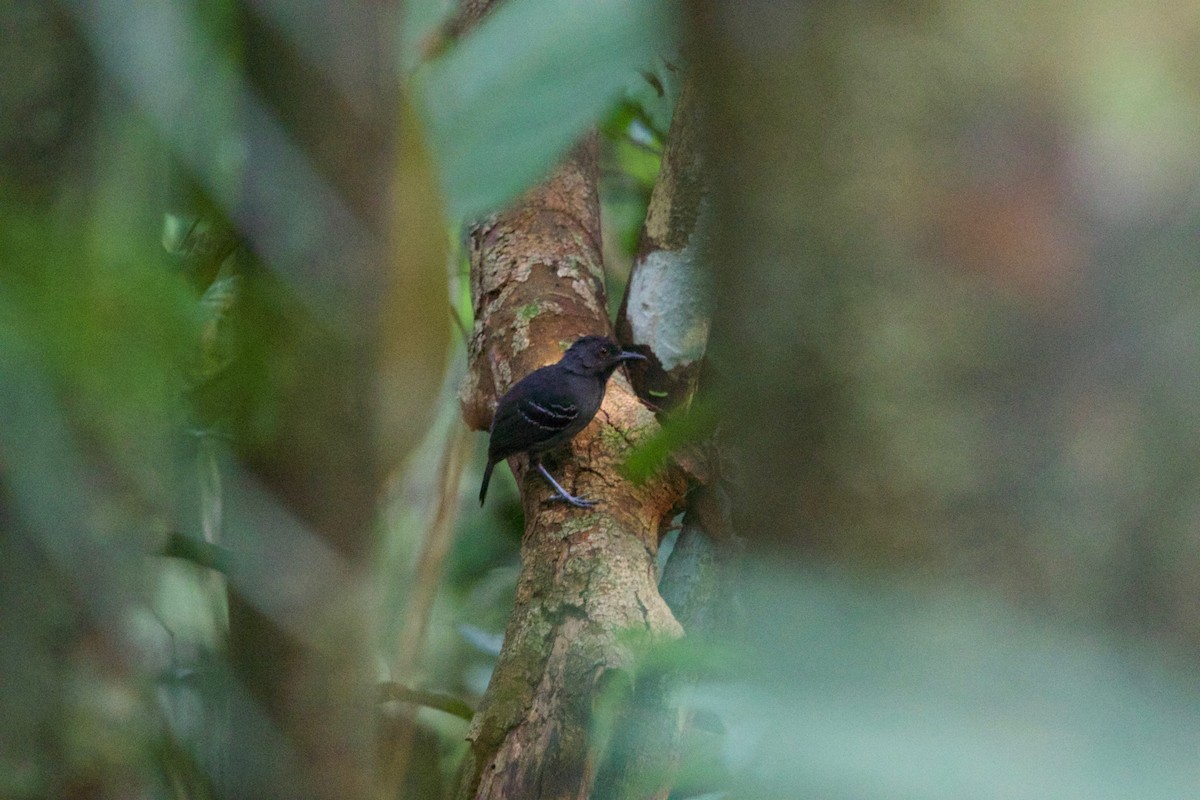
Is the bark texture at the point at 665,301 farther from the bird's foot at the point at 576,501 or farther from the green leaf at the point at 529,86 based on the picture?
the green leaf at the point at 529,86

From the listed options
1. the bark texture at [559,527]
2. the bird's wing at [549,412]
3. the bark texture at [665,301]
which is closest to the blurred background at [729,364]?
the bark texture at [559,527]

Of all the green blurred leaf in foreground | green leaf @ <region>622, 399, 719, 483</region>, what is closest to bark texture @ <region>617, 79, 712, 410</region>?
green leaf @ <region>622, 399, 719, 483</region>

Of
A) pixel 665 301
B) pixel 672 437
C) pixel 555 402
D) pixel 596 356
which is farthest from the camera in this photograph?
pixel 665 301

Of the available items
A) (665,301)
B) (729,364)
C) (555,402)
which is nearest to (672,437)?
(729,364)

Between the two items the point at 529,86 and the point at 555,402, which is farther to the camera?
the point at 555,402

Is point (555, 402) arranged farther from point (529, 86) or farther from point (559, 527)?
point (529, 86)

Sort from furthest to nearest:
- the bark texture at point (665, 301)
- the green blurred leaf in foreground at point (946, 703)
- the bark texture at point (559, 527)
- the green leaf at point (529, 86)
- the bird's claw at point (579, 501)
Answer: the bark texture at point (665, 301) < the bird's claw at point (579, 501) < the bark texture at point (559, 527) < the green leaf at point (529, 86) < the green blurred leaf in foreground at point (946, 703)
